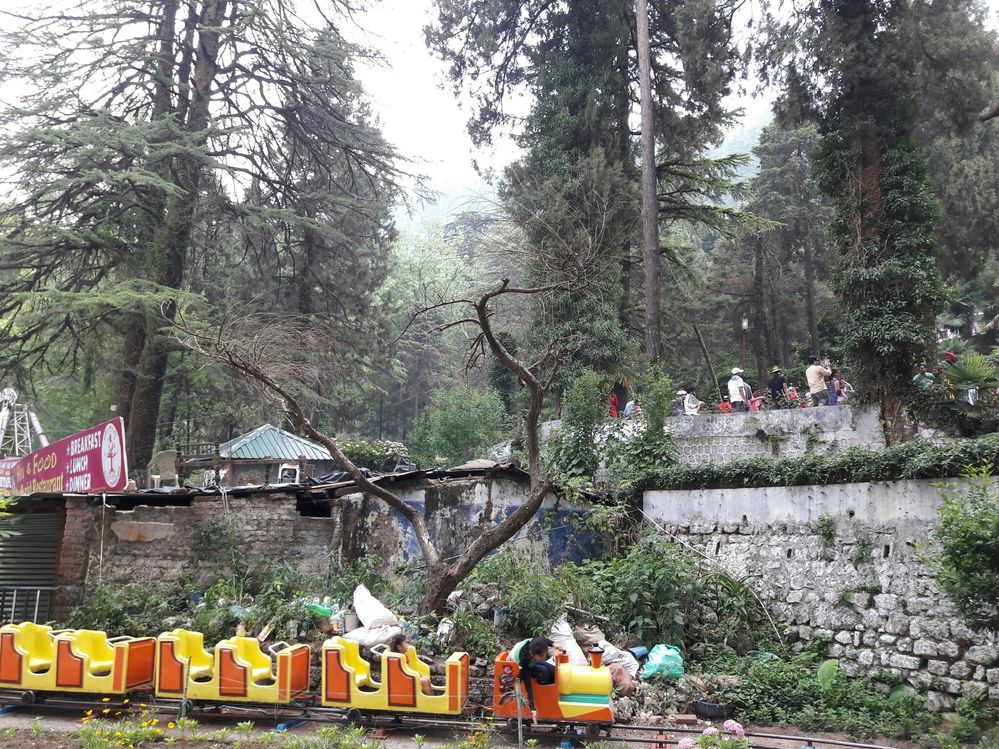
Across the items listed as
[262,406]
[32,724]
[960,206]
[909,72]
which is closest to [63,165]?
[262,406]

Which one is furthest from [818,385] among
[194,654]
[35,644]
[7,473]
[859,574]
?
[7,473]

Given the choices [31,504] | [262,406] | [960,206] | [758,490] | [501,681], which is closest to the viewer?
[501,681]

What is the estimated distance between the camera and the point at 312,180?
25.0 m

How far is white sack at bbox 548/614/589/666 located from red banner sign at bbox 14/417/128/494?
6.75m

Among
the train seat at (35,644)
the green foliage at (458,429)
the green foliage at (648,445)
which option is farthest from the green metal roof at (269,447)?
the train seat at (35,644)

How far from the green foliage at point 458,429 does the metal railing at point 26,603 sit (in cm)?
1189

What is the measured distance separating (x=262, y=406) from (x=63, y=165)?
9.81m

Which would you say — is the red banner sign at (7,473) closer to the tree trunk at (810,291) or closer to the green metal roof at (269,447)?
the green metal roof at (269,447)

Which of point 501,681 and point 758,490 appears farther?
point 758,490

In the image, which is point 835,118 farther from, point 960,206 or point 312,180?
point 312,180

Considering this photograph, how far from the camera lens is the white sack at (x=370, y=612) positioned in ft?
31.4

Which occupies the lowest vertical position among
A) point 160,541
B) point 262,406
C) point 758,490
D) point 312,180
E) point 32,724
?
point 32,724

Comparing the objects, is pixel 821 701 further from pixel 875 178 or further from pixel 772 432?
pixel 875 178

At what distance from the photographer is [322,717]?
8.43 metres
